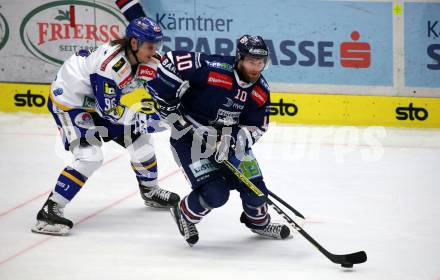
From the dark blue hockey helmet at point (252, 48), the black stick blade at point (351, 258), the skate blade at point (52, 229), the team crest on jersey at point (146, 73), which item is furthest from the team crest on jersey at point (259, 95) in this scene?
the skate blade at point (52, 229)

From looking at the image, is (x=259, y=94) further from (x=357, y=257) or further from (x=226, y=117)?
(x=357, y=257)

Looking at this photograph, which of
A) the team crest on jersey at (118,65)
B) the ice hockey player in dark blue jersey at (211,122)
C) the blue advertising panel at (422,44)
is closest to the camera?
the ice hockey player in dark blue jersey at (211,122)

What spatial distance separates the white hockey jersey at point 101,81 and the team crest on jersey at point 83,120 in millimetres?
42

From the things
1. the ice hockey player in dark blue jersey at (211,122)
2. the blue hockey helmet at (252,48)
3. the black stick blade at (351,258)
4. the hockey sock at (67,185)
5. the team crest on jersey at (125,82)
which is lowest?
the black stick blade at (351,258)

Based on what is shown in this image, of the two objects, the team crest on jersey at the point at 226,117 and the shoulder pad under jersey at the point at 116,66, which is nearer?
the team crest on jersey at the point at 226,117

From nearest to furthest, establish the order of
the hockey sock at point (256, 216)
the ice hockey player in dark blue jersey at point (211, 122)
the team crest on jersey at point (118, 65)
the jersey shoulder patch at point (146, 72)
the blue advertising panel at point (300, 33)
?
the ice hockey player in dark blue jersey at point (211, 122) < the hockey sock at point (256, 216) < the team crest on jersey at point (118, 65) < the jersey shoulder patch at point (146, 72) < the blue advertising panel at point (300, 33)

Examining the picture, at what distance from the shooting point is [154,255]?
196 inches

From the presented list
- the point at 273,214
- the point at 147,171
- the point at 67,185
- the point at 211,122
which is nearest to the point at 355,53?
the point at 273,214

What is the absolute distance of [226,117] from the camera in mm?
5078

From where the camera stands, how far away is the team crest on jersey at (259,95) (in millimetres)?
5012

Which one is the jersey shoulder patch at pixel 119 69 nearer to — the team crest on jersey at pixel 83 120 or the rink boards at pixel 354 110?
the team crest on jersey at pixel 83 120

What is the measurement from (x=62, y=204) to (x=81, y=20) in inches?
121

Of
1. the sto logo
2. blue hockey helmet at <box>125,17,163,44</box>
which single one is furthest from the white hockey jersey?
the sto logo

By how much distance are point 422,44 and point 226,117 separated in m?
2.92
